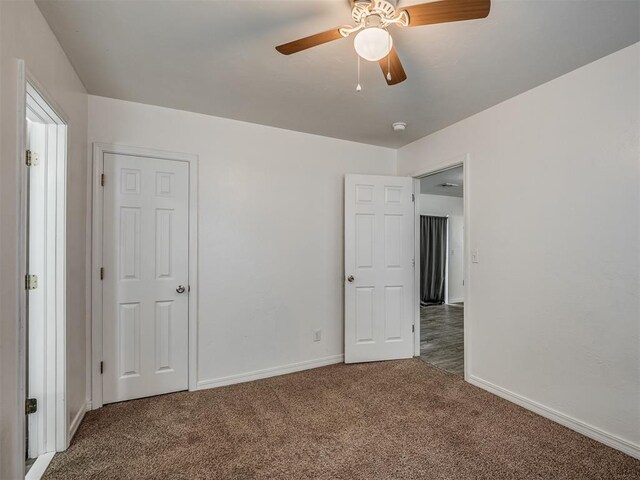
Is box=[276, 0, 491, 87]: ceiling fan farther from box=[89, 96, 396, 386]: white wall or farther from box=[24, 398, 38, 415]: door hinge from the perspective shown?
box=[24, 398, 38, 415]: door hinge

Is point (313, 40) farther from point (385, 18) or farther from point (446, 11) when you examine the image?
point (446, 11)

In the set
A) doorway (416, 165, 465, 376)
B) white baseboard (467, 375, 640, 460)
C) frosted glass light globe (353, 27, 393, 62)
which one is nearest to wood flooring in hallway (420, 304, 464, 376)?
doorway (416, 165, 465, 376)

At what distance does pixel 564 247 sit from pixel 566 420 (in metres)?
1.17

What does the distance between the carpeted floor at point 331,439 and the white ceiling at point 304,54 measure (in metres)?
2.39

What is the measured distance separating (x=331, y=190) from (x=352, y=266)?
836 millimetres

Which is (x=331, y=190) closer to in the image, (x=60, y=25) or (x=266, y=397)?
(x=266, y=397)

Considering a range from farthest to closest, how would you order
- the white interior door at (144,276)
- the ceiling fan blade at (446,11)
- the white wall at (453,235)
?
the white wall at (453,235) < the white interior door at (144,276) < the ceiling fan blade at (446,11)

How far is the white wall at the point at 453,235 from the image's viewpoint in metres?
7.04

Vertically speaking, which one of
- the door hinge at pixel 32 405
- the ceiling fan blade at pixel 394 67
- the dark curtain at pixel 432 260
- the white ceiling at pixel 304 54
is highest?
the white ceiling at pixel 304 54

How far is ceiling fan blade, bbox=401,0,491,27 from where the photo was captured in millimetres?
1226

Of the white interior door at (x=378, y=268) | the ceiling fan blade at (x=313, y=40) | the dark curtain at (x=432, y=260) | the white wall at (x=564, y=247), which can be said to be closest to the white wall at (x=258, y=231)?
the white interior door at (x=378, y=268)

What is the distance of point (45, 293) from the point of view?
1869 millimetres

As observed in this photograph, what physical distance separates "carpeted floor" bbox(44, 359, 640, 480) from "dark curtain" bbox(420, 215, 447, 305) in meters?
4.11

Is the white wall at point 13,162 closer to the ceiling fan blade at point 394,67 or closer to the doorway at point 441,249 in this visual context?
the ceiling fan blade at point 394,67
